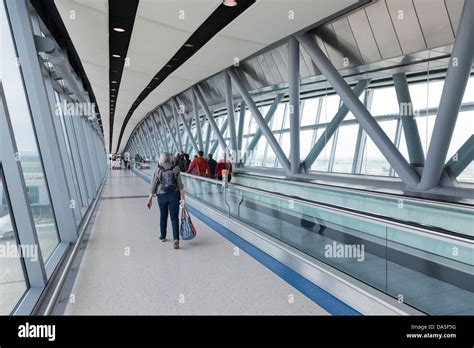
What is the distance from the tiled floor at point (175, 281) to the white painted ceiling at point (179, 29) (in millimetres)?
4363

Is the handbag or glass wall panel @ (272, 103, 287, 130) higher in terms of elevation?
glass wall panel @ (272, 103, 287, 130)

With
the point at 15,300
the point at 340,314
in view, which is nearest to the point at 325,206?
the point at 340,314

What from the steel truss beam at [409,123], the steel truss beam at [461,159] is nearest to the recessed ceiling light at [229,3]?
the steel truss beam at [461,159]

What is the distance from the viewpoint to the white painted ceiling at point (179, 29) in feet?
20.7

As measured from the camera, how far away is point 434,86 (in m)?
9.83

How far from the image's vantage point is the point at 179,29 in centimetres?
749

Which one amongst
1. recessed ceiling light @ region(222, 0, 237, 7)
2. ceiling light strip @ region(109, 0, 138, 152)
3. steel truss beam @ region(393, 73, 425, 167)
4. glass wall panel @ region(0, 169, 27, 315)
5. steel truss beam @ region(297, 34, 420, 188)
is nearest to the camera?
glass wall panel @ region(0, 169, 27, 315)

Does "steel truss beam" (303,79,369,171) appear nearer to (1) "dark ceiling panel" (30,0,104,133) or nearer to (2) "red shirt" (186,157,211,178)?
(2) "red shirt" (186,157,211,178)

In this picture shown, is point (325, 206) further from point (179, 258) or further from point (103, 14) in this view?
point (103, 14)

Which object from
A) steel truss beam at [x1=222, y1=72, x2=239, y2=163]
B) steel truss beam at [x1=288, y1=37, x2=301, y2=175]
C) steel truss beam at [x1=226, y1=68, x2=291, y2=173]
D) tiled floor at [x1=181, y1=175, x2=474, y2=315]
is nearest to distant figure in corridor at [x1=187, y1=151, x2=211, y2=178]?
steel truss beam at [x1=226, y1=68, x2=291, y2=173]

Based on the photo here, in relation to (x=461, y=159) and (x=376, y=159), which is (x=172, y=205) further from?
(x=376, y=159)

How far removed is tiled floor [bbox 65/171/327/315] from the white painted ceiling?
4363 millimetres

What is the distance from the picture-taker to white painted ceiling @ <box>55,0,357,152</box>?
631 cm

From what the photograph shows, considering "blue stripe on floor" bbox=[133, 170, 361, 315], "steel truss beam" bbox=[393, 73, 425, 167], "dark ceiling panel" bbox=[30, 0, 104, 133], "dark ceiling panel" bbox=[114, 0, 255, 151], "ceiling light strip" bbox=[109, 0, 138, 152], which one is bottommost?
"blue stripe on floor" bbox=[133, 170, 361, 315]
